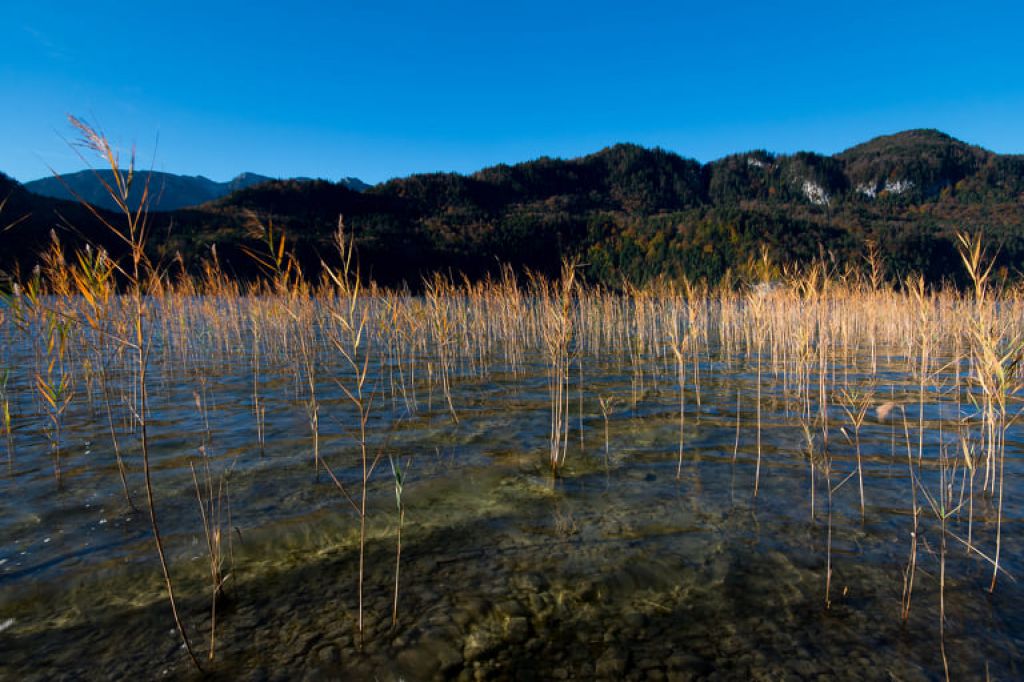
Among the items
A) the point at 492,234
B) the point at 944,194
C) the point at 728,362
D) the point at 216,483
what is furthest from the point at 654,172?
the point at 216,483

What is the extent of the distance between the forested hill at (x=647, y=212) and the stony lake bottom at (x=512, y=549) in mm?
2055

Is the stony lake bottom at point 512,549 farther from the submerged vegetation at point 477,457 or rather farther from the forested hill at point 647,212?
the forested hill at point 647,212

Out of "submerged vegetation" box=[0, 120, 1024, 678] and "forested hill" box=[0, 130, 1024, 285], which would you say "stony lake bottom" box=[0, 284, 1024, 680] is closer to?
"submerged vegetation" box=[0, 120, 1024, 678]

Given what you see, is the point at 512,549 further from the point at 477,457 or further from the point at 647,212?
the point at 647,212

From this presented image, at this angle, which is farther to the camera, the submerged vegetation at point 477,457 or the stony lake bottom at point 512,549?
the submerged vegetation at point 477,457

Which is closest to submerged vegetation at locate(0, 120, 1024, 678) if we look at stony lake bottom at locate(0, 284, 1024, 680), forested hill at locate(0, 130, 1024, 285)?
stony lake bottom at locate(0, 284, 1024, 680)

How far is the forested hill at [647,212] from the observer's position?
50.9 metres

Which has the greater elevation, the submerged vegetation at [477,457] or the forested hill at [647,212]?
the forested hill at [647,212]

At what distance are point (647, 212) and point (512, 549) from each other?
4321 inches

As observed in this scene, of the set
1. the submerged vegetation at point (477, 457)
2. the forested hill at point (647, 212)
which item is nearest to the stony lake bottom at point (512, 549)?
the submerged vegetation at point (477, 457)

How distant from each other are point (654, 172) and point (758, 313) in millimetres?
129637

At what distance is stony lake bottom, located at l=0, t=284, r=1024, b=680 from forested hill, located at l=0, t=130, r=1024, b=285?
2055 mm

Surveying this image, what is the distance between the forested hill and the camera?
50938 millimetres

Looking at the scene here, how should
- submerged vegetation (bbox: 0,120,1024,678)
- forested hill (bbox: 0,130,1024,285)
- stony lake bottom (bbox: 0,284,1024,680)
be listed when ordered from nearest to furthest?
stony lake bottom (bbox: 0,284,1024,680), submerged vegetation (bbox: 0,120,1024,678), forested hill (bbox: 0,130,1024,285)
